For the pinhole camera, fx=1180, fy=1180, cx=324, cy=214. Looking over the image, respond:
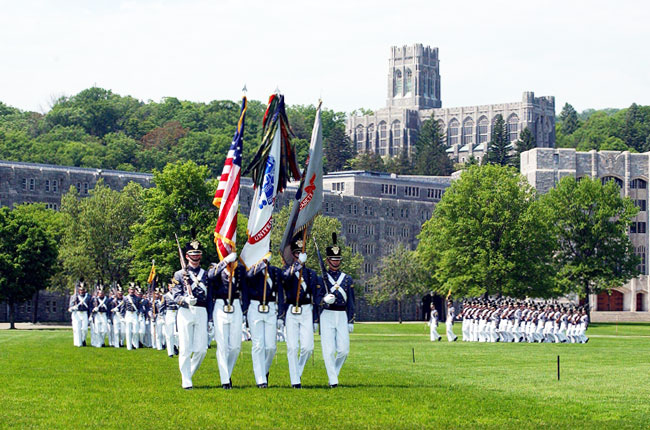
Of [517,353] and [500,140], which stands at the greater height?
[500,140]

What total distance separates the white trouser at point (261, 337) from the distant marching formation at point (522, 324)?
32.8m

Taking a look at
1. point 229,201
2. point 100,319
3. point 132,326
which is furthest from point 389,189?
point 229,201

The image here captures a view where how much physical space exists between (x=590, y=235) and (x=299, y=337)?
7889 cm

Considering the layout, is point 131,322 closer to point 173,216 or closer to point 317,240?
point 173,216

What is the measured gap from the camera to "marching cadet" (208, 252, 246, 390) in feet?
72.0

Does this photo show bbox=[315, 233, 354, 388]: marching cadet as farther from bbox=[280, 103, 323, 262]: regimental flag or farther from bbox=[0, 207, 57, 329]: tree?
bbox=[0, 207, 57, 329]: tree

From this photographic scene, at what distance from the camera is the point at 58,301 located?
103 meters

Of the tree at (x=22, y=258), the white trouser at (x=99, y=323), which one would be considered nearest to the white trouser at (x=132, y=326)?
the white trouser at (x=99, y=323)

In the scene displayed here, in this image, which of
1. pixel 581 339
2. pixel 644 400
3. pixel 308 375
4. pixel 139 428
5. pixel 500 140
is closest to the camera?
pixel 139 428

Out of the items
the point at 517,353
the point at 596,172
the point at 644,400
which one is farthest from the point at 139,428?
the point at 596,172

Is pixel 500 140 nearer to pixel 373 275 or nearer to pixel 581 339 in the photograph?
pixel 373 275

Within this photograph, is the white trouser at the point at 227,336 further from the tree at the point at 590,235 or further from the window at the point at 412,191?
the window at the point at 412,191

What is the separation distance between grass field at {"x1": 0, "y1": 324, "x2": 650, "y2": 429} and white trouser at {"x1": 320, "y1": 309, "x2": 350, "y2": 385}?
472 mm

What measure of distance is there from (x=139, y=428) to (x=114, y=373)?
10304 mm
